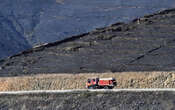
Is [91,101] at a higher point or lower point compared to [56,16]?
lower

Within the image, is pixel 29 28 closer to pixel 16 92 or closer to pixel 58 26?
pixel 58 26

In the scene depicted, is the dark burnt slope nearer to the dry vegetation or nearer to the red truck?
the dry vegetation

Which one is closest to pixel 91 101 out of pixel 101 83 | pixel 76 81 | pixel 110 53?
pixel 101 83

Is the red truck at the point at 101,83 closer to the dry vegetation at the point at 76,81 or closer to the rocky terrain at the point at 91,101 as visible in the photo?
the dry vegetation at the point at 76,81

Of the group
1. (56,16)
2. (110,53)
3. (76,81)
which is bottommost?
(76,81)

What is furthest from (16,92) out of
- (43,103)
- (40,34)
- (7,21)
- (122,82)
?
(7,21)

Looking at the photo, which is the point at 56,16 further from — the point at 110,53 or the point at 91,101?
the point at 91,101

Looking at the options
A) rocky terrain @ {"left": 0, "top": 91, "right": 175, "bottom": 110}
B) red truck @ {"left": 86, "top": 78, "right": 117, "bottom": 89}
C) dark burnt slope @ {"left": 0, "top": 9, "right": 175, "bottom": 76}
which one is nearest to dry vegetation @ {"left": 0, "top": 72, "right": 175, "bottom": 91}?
red truck @ {"left": 86, "top": 78, "right": 117, "bottom": 89}
